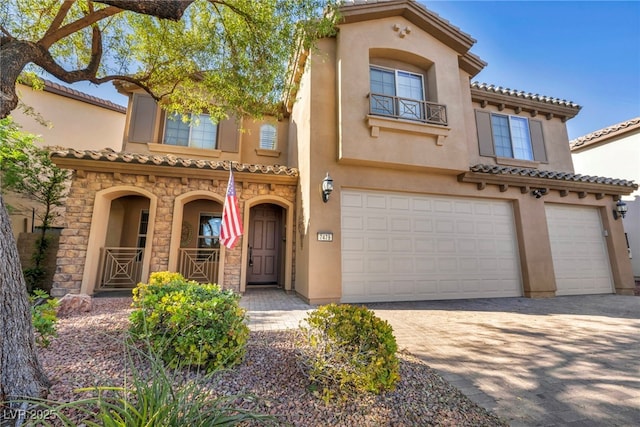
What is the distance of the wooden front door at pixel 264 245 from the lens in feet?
28.9

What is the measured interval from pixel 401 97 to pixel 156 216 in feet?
24.7

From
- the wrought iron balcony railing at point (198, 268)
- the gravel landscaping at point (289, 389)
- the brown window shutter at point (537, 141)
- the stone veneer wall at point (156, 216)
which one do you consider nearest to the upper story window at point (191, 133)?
the stone veneer wall at point (156, 216)

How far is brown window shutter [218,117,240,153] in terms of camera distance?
367 inches

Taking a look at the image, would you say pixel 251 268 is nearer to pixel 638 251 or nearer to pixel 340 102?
pixel 340 102

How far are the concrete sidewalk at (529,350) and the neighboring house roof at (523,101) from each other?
21.9 feet

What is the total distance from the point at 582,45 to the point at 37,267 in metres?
16.8

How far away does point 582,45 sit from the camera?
7.88m

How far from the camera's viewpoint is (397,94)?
299 inches

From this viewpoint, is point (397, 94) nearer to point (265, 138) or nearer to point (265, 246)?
point (265, 138)

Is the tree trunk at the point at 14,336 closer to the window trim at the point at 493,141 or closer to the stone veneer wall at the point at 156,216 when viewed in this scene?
the stone veneer wall at the point at 156,216

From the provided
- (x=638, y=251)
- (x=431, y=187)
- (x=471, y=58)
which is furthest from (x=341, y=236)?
(x=638, y=251)

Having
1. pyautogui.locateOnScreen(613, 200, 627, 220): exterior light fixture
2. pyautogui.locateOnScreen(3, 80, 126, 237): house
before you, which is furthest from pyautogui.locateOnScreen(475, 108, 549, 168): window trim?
pyautogui.locateOnScreen(3, 80, 126, 237): house

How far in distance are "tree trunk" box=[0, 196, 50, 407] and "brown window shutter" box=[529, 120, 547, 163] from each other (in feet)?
41.5

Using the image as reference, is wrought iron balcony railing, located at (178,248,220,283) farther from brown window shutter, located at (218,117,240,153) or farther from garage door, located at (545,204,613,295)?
garage door, located at (545,204,613,295)
